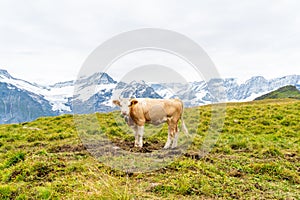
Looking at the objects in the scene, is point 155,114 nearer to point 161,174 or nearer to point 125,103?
point 125,103

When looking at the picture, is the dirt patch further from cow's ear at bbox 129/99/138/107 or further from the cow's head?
cow's ear at bbox 129/99/138/107

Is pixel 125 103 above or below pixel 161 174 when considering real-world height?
above

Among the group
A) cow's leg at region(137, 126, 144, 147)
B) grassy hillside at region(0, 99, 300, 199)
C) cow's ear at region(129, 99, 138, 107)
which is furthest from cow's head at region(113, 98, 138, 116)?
grassy hillside at region(0, 99, 300, 199)

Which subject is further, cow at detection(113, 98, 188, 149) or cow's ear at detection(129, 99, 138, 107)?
cow at detection(113, 98, 188, 149)

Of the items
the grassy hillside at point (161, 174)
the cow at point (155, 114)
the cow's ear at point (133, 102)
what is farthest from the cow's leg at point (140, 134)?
the cow's ear at point (133, 102)

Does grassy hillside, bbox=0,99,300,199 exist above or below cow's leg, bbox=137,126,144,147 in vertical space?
below

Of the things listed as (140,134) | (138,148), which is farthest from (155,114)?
(138,148)

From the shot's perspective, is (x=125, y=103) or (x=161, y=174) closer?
(x=161, y=174)

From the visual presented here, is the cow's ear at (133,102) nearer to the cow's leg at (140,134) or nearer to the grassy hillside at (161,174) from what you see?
the cow's leg at (140,134)

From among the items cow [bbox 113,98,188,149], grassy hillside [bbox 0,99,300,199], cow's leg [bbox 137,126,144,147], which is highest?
cow [bbox 113,98,188,149]

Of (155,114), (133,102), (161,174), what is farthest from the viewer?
(155,114)

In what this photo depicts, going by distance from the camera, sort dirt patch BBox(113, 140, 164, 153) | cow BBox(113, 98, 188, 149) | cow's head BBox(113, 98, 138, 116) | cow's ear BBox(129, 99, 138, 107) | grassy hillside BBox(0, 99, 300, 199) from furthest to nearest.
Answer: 1. cow BBox(113, 98, 188, 149)
2. cow's ear BBox(129, 99, 138, 107)
3. cow's head BBox(113, 98, 138, 116)
4. dirt patch BBox(113, 140, 164, 153)
5. grassy hillside BBox(0, 99, 300, 199)

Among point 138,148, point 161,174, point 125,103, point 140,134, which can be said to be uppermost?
point 125,103

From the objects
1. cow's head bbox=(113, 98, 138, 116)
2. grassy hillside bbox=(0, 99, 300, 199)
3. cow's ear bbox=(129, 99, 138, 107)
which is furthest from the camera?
cow's ear bbox=(129, 99, 138, 107)
